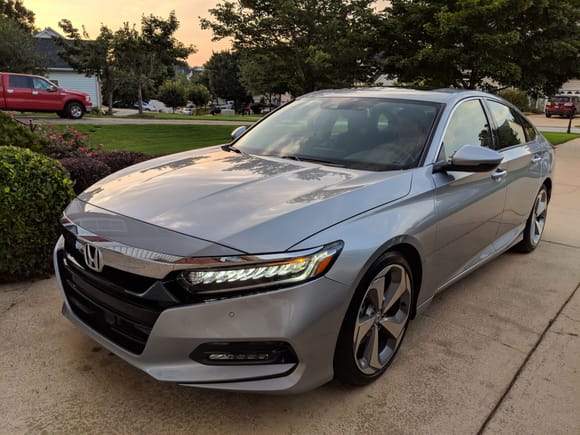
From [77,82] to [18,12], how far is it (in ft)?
65.4

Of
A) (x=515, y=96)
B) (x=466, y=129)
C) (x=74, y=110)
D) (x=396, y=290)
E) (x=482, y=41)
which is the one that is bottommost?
(x=396, y=290)

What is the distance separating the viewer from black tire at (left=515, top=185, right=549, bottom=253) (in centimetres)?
462

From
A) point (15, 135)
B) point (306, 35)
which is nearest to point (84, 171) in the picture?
point (15, 135)

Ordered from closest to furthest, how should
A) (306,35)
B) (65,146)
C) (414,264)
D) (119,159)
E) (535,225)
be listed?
(414,264) < (535,225) < (119,159) < (65,146) < (306,35)

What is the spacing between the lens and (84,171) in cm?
450

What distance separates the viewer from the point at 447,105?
332cm

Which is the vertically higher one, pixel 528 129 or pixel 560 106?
pixel 560 106

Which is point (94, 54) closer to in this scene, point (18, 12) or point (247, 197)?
point (247, 197)

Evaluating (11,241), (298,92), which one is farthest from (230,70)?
(11,241)

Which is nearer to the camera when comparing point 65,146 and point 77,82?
point 65,146

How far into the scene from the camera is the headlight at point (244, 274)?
196 centimetres

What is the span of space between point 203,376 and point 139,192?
1084mm

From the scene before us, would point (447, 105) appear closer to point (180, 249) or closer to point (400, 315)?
point (400, 315)

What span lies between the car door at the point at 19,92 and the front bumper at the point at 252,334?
1887 cm
